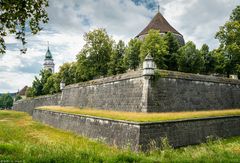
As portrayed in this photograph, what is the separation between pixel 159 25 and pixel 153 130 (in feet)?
87.8

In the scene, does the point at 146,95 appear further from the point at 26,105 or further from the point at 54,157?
the point at 26,105

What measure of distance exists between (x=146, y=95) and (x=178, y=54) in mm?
12722

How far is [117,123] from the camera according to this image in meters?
13.5

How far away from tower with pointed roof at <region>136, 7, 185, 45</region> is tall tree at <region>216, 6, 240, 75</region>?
8058 mm

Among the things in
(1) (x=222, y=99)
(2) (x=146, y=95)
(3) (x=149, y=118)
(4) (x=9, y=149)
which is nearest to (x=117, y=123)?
(3) (x=149, y=118)

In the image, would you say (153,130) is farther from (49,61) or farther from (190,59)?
(49,61)

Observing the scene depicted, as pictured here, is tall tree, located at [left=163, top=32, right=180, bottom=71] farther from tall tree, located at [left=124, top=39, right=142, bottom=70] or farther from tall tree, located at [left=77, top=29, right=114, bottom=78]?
tall tree, located at [left=77, top=29, right=114, bottom=78]

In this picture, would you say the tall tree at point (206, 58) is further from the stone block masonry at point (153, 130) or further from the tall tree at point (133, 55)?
the stone block masonry at point (153, 130)

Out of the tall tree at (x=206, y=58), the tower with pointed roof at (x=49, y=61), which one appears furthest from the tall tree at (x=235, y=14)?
the tower with pointed roof at (x=49, y=61)

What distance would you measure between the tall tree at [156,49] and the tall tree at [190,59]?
6.24 feet

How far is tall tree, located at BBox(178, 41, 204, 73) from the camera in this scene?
25.8 m

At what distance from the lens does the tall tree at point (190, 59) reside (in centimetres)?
2575

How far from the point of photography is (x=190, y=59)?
2570 centimetres

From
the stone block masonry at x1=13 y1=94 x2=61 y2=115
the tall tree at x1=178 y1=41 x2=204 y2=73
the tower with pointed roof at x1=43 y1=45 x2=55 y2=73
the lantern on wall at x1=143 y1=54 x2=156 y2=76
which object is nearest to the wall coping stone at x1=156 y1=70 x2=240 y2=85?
the lantern on wall at x1=143 y1=54 x2=156 y2=76
